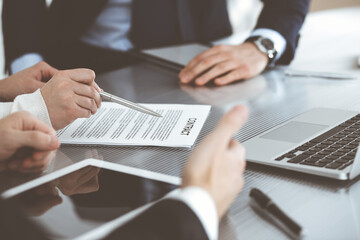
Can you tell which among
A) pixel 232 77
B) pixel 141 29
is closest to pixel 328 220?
pixel 232 77

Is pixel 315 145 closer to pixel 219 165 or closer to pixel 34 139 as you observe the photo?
pixel 219 165

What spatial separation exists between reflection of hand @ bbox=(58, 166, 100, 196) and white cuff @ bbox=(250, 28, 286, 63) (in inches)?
30.8

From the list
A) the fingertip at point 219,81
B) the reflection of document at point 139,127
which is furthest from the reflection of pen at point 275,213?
the fingertip at point 219,81

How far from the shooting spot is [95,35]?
1790mm

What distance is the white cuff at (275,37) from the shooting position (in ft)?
4.32

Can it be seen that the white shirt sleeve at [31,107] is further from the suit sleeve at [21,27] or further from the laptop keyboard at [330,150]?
the suit sleeve at [21,27]

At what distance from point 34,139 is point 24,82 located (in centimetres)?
37

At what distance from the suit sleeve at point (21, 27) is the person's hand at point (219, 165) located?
1337mm

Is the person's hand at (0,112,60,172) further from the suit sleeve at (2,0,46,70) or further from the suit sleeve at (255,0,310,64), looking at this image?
the suit sleeve at (2,0,46,70)

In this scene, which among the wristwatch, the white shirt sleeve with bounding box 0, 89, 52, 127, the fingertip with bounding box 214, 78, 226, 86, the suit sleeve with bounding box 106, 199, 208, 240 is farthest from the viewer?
the wristwatch

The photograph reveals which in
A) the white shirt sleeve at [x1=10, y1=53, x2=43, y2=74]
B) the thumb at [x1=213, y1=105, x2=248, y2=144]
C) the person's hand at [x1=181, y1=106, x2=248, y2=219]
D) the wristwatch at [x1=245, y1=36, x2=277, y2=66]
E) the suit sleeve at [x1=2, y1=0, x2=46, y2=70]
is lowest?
the white shirt sleeve at [x1=10, y1=53, x2=43, y2=74]

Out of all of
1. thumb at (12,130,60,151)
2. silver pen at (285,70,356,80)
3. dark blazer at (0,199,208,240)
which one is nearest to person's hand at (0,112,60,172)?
thumb at (12,130,60,151)

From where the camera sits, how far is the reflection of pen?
555 mm

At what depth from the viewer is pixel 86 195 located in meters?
0.65
